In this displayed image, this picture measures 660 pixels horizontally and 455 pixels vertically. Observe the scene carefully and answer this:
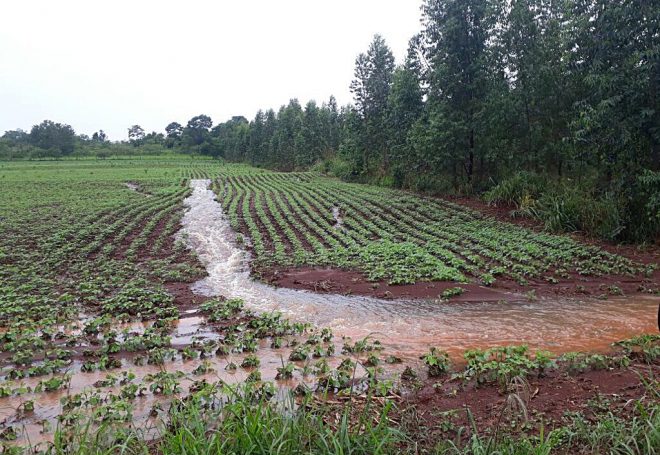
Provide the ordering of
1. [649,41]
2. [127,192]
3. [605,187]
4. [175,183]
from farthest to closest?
1. [175,183]
2. [127,192]
3. [605,187]
4. [649,41]

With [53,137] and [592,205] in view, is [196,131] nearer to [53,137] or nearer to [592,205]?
[53,137]

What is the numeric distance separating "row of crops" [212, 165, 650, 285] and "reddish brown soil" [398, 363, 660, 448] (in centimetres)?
478

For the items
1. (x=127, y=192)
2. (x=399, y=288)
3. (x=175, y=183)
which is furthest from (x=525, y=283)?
(x=175, y=183)

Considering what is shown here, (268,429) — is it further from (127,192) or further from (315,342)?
(127,192)

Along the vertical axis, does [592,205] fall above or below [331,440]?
above

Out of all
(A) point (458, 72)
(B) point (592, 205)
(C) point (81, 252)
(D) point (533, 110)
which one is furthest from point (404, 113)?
(C) point (81, 252)

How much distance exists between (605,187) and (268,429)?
52.0 ft

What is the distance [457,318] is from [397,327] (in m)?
1.24

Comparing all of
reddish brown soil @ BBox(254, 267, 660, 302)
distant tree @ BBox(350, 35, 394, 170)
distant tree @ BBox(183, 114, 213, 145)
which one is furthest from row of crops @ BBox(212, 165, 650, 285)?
distant tree @ BBox(183, 114, 213, 145)

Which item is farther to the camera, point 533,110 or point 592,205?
point 533,110

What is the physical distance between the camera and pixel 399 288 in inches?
401

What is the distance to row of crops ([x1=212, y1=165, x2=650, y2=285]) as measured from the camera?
35.9 ft

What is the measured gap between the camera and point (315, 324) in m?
8.40

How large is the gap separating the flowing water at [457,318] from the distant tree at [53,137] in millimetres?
84407
